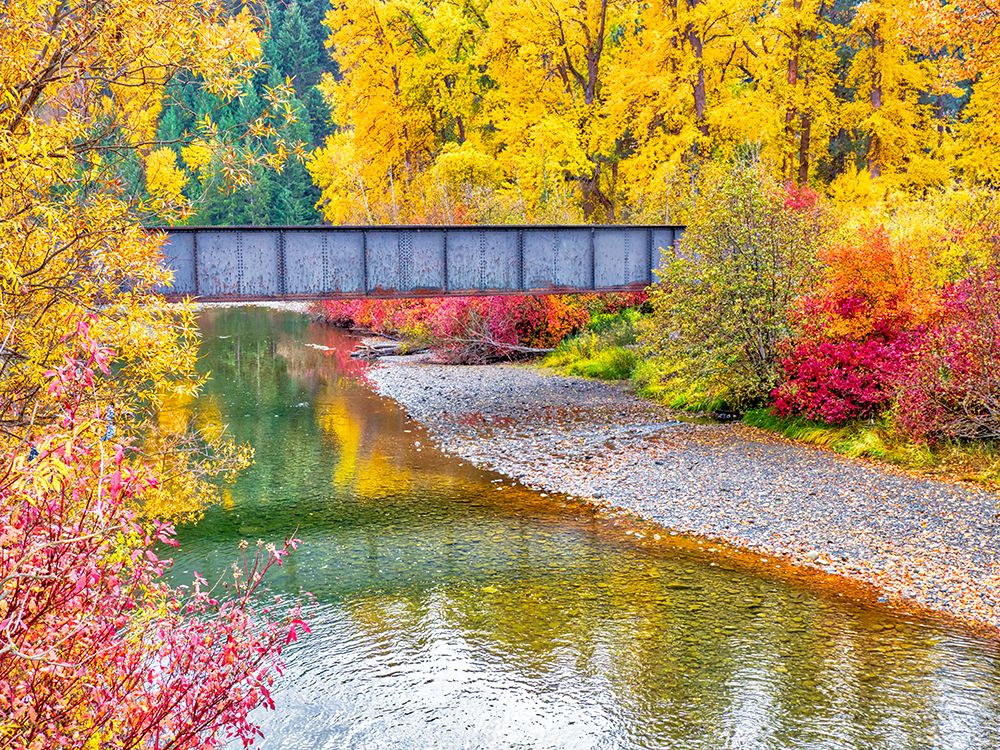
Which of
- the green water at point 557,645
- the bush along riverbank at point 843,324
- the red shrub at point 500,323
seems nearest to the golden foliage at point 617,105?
the red shrub at point 500,323

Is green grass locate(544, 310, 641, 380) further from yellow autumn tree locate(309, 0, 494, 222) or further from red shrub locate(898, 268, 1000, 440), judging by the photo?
red shrub locate(898, 268, 1000, 440)

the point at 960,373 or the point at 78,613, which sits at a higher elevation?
the point at 78,613

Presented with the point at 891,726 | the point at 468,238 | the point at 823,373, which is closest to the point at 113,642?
the point at 891,726

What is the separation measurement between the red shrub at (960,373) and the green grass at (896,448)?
13.1 inches

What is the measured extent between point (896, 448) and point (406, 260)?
46.3 ft

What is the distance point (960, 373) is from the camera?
56.9 feet

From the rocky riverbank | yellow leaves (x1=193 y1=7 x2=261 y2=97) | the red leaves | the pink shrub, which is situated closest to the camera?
the red leaves

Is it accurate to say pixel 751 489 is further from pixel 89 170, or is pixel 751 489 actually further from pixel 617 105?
pixel 617 105

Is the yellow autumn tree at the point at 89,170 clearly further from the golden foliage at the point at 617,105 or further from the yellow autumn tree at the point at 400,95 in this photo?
the yellow autumn tree at the point at 400,95

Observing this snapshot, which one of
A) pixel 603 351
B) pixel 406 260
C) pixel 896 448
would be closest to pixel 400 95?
pixel 603 351

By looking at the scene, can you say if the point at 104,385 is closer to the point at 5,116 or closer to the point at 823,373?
the point at 5,116

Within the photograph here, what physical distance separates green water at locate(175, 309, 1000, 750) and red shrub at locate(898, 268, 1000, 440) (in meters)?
7.24

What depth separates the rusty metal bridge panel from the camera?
76.9ft

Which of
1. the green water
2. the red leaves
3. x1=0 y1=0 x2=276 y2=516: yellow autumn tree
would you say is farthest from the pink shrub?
the red leaves
